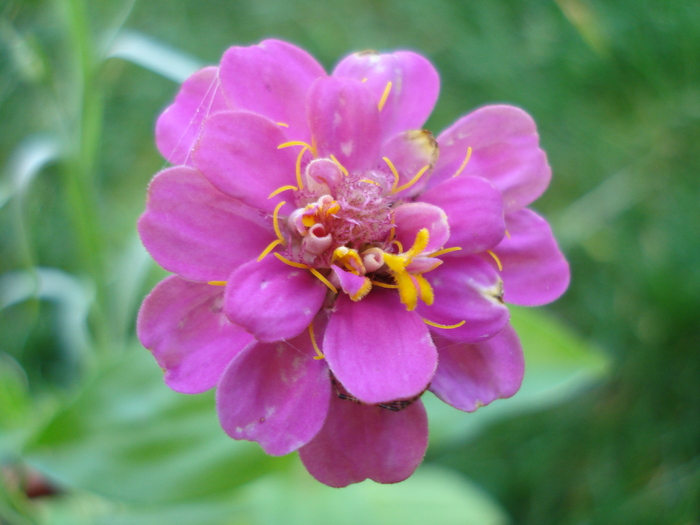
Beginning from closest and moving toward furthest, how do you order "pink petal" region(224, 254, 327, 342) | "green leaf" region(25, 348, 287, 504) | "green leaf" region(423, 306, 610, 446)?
"pink petal" region(224, 254, 327, 342)
"green leaf" region(25, 348, 287, 504)
"green leaf" region(423, 306, 610, 446)

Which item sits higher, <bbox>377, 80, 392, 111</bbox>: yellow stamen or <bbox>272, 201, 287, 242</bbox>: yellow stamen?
<bbox>377, 80, 392, 111</bbox>: yellow stamen

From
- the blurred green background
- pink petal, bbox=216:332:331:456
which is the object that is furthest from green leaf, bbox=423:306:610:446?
pink petal, bbox=216:332:331:456

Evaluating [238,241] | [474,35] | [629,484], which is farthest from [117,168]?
[629,484]

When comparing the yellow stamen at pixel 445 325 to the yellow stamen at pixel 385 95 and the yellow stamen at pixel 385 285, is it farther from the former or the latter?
the yellow stamen at pixel 385 95

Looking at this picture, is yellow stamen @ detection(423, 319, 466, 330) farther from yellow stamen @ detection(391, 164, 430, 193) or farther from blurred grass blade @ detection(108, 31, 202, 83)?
blurred grass blade @ detection(108, 31, 202, 83)

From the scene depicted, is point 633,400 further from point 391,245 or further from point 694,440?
point 391,245

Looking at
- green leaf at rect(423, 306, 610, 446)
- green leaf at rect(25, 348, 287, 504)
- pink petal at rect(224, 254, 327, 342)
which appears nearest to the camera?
pink petal at rect(224, 254, 327, 342)

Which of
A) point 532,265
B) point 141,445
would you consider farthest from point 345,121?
point 141,445
